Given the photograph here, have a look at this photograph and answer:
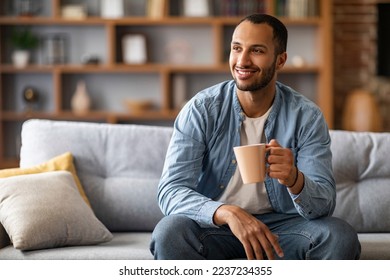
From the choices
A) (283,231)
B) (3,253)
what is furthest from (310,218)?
(3,253)

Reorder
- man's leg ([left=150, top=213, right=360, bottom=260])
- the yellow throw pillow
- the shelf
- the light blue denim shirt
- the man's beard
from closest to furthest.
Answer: man's leg ([left=150, top=213, right=360, bottom=260])
the light blue denim shirt
the man's beard
the yellow throw pillow
the shelf

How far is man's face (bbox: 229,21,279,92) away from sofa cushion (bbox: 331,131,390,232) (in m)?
0.66

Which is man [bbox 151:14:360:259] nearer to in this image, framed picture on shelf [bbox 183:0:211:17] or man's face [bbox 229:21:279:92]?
man's face [bbox 229:21:279:92]

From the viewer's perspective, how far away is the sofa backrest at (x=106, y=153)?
9.85 ft

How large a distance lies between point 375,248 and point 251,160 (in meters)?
0.81

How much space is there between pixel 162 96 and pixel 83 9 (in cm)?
95

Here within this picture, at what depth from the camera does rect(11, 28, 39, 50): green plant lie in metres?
6.02

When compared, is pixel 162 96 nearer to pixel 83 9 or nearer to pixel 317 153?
pixel 83 9

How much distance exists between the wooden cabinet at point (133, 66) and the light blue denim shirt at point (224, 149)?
3.45 meters

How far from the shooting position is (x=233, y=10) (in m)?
6.09

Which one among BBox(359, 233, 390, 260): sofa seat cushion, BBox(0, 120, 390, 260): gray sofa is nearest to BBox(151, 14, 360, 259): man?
BBox(359, 233, 390, 260): sofa seat cushion

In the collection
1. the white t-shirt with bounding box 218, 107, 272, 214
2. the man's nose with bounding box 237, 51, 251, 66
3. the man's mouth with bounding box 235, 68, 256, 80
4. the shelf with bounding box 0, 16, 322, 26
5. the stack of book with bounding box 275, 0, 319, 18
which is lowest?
the white t-shirt with bounding box 218, 107, 272, 214

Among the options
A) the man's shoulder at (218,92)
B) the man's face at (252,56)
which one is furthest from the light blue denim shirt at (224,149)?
the man's face at (252,56)

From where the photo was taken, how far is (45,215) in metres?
2.66
